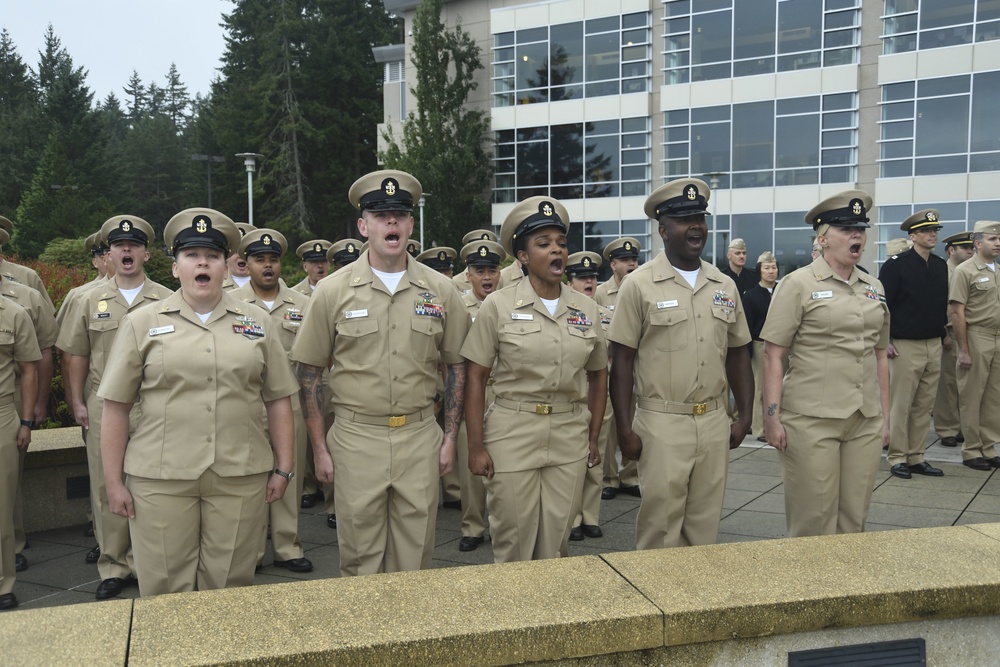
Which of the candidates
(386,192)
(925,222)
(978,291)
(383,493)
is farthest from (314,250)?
(978,291)

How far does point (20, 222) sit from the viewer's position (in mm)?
43719

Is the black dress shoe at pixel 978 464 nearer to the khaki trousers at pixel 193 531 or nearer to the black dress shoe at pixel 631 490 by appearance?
the black dress shoe at pixel 631 490

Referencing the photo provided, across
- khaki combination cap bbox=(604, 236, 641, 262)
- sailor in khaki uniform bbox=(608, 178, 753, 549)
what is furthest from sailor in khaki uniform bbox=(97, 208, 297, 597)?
khaki combination cap bbox=(604, 236, 641, 262)

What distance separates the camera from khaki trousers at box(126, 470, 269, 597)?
3924 millimetres

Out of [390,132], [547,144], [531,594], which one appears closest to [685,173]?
[547,144]

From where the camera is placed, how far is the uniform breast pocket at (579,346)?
15.3 feet

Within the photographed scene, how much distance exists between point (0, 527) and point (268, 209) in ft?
154

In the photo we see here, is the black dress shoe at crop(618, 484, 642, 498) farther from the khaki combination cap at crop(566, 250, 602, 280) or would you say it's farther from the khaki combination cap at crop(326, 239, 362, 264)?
the khaki combination cap at crop(326, 239, 362, 264)

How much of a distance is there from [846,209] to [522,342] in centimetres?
222

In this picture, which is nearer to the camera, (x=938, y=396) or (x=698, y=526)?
(x=698, y=526)

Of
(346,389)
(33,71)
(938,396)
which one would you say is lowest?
(938,396)

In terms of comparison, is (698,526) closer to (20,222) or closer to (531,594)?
(531,594)

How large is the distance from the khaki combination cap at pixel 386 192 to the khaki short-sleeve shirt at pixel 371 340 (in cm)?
34

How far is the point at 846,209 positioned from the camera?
5.19m
